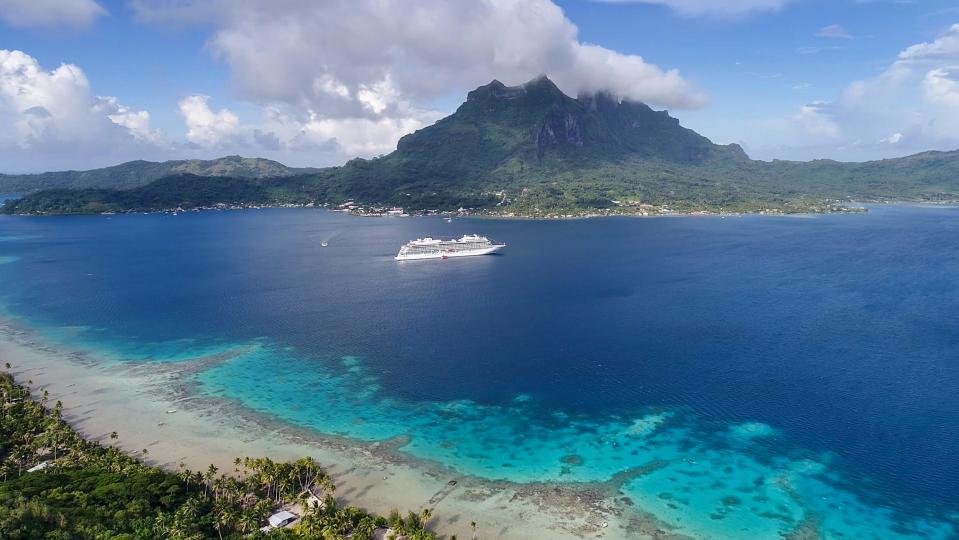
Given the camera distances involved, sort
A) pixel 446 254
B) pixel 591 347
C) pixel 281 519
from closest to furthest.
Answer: pixel 281 519 < pixel 591 347 < pixel 446 254

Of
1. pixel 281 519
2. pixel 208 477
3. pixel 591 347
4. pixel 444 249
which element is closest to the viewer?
pixel 281 519

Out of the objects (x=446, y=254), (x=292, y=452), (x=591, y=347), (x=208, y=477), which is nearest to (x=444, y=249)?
(x=446, y=254)

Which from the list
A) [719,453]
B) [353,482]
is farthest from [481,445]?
[719,453]

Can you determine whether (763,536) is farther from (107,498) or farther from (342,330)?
(342,330)

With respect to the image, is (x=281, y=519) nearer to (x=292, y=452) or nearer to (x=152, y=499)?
(x=152, y=499)

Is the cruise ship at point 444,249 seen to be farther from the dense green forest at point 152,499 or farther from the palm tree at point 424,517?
the palm tree at point 424,517

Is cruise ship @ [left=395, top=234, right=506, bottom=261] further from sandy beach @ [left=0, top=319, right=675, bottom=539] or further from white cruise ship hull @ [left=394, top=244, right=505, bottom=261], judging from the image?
sandy beach @ [left=0, top=319, right=675, bottom=539]
